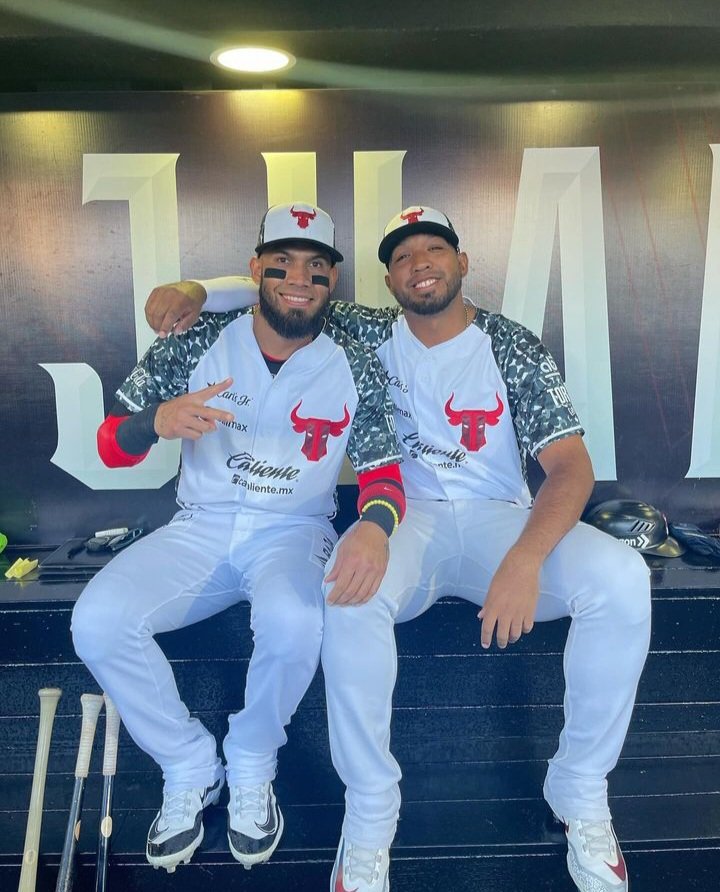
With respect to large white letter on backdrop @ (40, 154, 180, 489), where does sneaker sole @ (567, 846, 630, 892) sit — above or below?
below

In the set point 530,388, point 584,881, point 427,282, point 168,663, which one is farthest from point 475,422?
point 584,881

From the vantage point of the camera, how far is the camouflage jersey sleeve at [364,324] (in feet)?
7.46

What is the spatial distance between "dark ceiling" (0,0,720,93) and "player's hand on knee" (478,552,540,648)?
161 centimetres

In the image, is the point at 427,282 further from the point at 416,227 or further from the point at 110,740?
the point at 110,740

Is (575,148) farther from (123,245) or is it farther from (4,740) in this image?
(4,740)

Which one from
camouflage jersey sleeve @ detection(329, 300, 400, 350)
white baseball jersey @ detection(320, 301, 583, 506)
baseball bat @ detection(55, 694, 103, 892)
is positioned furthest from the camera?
camouflage jersey sleeve @ detection(329, 300, 400, 350)

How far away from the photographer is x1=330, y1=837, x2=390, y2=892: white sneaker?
1.56 meters

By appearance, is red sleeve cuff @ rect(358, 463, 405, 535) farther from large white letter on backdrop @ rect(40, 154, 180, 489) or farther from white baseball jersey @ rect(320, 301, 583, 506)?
large white letter on backdrop @ rect(40, 154, 180, 489)

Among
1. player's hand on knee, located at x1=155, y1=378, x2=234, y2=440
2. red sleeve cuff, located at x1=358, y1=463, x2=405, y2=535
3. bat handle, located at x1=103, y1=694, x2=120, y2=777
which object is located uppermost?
player's hand on knee, located at x1=155, y1=378, x2=234, y2=440

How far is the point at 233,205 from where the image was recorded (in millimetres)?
2637

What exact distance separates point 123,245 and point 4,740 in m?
1.68

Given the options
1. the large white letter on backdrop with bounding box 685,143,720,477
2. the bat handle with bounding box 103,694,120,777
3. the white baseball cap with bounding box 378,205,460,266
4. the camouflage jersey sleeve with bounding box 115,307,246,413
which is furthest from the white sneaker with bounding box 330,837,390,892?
the large white letter on backdrop with bounding box 685,143,720,477

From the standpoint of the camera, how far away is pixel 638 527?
241 cm

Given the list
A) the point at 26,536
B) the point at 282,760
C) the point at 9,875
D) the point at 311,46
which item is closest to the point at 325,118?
the point at 311,46
